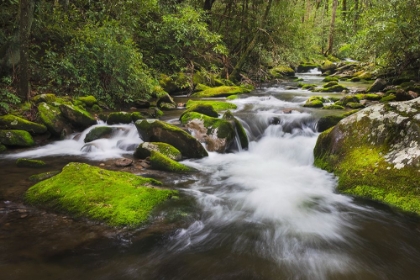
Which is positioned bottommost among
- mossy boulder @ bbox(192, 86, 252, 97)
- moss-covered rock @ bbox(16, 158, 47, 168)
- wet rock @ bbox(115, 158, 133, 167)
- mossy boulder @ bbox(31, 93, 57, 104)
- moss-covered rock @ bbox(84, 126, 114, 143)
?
wet rock @ bbox(115, 158, 133, 167)

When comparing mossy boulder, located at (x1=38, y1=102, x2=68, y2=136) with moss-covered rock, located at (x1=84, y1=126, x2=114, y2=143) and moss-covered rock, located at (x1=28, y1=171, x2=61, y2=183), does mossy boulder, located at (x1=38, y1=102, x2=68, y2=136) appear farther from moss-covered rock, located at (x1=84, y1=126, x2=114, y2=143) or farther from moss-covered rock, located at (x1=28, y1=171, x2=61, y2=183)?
moss-covered rock, located at (x1=28, y1=171, x2=61, y2=183)

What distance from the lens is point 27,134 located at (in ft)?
23.9

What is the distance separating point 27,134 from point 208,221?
566 cm

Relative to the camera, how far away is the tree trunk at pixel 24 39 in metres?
7.70

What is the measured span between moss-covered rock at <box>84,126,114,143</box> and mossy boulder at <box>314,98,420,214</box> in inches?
223

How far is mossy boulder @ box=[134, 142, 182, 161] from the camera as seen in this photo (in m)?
6.54

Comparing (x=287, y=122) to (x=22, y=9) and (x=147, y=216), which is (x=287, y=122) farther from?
(x=22, y=9)

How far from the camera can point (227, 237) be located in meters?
3.87

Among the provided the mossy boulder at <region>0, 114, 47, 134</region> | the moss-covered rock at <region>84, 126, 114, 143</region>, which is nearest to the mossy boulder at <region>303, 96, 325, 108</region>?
the moss-covered rock at <region>84, 126, 114, 143</region>

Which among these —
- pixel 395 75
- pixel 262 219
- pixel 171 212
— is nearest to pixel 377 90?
pixel 395 75

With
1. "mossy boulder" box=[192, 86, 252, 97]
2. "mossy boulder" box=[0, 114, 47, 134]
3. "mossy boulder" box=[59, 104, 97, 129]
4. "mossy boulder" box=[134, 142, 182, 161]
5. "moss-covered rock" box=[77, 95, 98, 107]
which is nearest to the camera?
"mossy boulder" box=[134, 142, 182, 161]

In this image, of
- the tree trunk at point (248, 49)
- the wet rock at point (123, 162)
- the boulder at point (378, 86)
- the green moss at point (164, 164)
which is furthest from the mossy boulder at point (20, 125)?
the boulder at point (378, 86)

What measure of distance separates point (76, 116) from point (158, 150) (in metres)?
3.39

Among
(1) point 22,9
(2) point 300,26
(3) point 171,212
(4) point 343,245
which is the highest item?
(2) point 300,26
